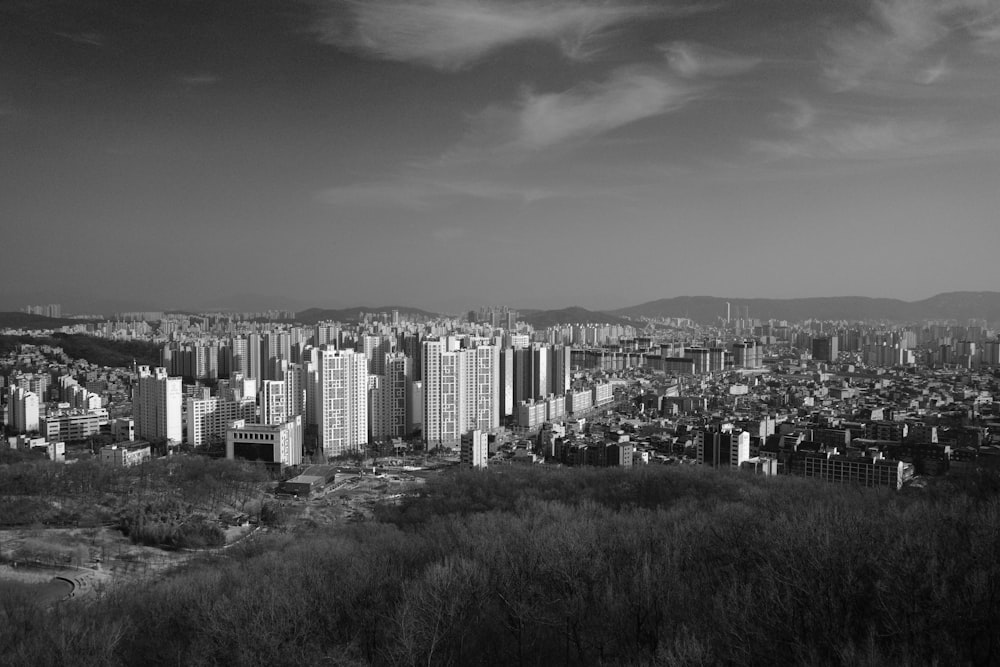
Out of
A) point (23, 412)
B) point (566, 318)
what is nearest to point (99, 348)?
point (23, 412)

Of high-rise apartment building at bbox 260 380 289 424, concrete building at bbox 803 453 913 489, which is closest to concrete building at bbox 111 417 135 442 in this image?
high-rise apartment building at bbox 260 380 289 424

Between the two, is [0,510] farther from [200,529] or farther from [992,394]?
[992,394]

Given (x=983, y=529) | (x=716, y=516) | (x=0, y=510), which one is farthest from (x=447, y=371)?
(x=983, y=529)

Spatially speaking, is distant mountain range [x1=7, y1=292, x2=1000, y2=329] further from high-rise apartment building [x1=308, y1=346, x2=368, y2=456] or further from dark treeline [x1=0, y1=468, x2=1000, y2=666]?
dark treeline [x1=0, y1=468, x2=1000, y2=666]

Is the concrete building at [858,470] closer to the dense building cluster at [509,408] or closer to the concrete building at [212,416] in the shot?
the dense building cluster at [509,408]

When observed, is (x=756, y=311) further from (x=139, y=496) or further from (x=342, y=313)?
(x=139, y=496)

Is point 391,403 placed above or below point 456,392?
below
